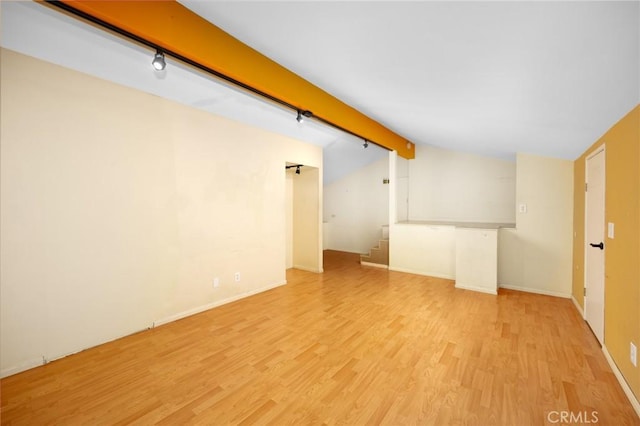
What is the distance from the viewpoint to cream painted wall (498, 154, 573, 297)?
157 inches

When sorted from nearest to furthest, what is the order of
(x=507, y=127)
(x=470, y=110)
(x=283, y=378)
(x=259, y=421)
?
(x=259, y=421), (x=283, y=378), (x=470, y=110), (x=507, y=127)

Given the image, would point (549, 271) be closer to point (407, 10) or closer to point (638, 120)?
point (638, 120)

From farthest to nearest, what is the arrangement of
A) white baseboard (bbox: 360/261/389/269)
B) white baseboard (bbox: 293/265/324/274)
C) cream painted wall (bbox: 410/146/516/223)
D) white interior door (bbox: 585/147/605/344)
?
1. white baseboard (bbox: 360/261/389/269)
2. white baseboard (bbox: 293/265/324/274)
3. cream painted wall (bbox: 410/146/516/223)
4. white interior door (bbox: 585/147/605/344)

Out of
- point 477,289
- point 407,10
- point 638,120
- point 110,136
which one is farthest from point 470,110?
point 110,136

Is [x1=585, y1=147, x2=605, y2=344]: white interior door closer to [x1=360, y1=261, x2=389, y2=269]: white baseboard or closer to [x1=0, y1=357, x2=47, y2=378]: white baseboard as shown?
[x1=360, y1=261, x2=389, y2=269]: white baseboard

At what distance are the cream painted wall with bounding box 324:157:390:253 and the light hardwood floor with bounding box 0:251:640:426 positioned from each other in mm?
4290

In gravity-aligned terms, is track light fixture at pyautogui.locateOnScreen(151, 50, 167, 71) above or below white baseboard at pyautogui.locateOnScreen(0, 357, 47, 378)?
above

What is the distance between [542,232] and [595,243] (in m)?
1.52

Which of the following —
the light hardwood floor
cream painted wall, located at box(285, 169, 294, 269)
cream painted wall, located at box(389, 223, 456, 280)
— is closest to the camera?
the light hardwood floor

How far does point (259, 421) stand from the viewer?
1.69m

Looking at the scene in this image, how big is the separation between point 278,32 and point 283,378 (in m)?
2.67

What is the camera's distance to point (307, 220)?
564 centimetres

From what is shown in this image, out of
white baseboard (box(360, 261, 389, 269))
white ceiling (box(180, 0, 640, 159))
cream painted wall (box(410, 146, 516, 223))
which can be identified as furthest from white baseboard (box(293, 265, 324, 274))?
white ceiling (box(180, 0, 640, 159))

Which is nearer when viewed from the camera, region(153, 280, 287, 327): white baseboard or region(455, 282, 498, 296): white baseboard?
region(153, 280, 287, 327): white baseboard
